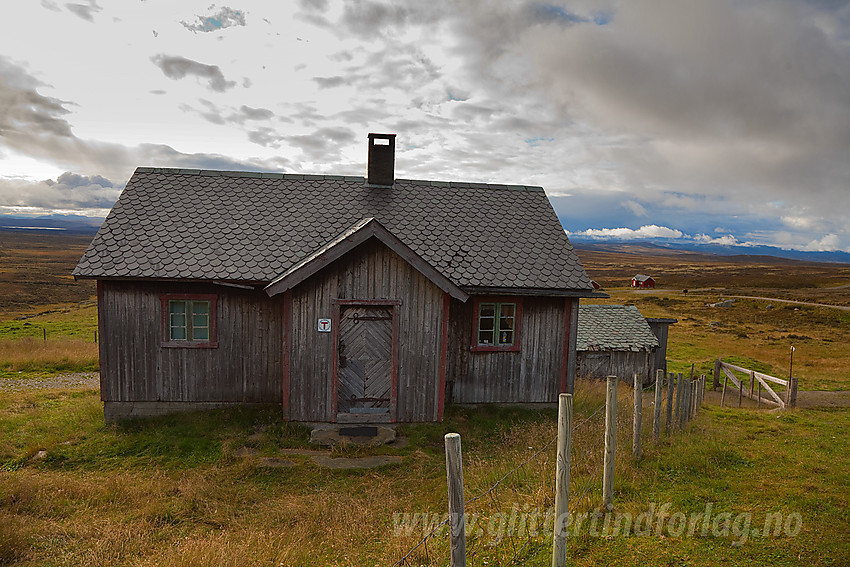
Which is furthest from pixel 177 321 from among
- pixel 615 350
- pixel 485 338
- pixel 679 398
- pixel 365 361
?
pixel 615 350

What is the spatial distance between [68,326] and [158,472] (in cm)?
3151

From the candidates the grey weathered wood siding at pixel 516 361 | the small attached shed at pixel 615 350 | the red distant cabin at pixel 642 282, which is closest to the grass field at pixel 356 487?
the grey weathered wood siding at pixel 516 361

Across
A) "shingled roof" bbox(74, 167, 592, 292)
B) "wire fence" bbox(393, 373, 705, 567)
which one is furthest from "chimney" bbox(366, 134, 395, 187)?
"wire fence" bbox(393, 373, 705, 567)

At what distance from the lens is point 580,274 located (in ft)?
43.2

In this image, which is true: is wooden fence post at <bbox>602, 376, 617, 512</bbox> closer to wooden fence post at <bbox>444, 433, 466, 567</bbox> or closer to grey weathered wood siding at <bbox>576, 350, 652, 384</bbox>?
wooden fence post at <bbox>444, 433, 466, 567</bbox>

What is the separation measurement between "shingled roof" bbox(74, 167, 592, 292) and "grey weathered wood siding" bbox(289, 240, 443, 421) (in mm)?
939

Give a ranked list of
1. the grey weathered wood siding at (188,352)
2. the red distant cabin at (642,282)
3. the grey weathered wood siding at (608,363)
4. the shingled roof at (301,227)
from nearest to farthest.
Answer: the grey weathered wood siding at (188,352)
the shingled roof at (301,227)
the grey weathered wood siding at (608,363)
the red distant cabin at (642,282)

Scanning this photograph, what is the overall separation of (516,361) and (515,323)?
1.00 metres

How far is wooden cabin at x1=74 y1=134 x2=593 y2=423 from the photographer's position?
11328mm

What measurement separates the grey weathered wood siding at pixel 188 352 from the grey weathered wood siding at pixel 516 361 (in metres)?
4.54

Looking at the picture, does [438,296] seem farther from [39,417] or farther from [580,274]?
[39,417]

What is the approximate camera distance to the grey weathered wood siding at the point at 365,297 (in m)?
11.3

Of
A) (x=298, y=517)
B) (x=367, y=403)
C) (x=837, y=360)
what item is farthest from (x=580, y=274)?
(x=837, y=360)

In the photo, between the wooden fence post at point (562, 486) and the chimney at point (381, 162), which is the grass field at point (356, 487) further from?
the chimney at point (381, 162)
